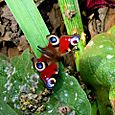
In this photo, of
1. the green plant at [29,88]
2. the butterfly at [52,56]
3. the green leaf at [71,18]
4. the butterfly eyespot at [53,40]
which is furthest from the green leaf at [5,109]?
the green leaf at [71,18]

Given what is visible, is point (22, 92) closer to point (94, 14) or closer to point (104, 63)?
point (104, 63)

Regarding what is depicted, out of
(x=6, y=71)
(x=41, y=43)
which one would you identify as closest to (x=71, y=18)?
(x=41, y=43)

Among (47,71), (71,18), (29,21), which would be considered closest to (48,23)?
(71,18)

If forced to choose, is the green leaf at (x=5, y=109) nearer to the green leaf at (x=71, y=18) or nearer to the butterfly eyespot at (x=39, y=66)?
the butterfly eyespot at (x=39, y=66)

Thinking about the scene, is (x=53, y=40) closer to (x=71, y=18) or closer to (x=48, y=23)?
(x=71, y=18)

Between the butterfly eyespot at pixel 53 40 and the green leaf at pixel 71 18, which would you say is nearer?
the butterfly eyespot at pixel 53 40

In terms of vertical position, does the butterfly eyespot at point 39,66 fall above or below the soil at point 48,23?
above

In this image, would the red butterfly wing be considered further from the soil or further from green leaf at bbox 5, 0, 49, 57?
the soil

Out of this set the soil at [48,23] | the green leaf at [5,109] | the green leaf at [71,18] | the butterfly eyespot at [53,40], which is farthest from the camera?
the soil at [48,23]
